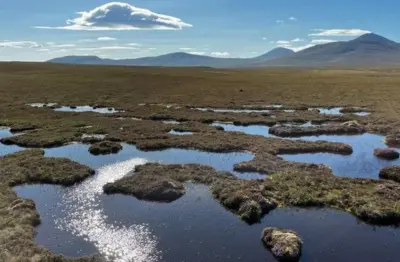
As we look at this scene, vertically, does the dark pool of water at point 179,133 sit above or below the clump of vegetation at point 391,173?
below

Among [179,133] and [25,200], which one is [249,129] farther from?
[25,200]

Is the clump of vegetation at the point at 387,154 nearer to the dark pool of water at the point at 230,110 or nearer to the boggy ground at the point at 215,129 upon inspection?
the boggy ground at the point at 215,129

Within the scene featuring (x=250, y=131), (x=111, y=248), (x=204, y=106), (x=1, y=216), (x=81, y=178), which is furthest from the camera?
(x=204, y=106)

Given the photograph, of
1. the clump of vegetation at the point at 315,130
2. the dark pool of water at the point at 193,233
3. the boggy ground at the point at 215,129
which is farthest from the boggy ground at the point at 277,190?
the clump of vegetation at the point at 315,130

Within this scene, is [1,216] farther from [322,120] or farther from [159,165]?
[322,120]

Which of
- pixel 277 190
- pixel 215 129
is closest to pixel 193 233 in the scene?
pixel 277 190

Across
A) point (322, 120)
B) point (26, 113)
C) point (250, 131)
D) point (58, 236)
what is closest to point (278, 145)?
point (250, 131)
